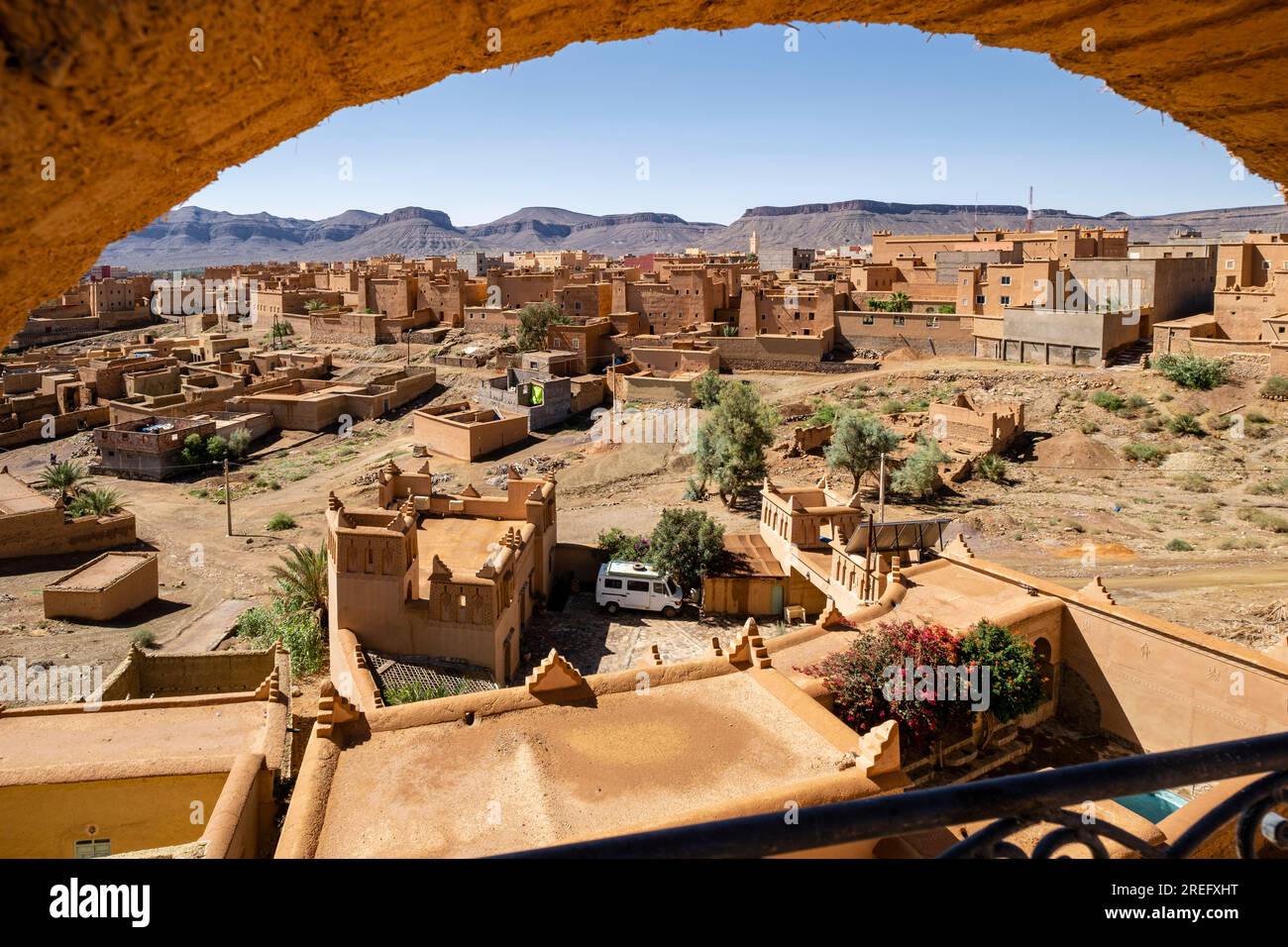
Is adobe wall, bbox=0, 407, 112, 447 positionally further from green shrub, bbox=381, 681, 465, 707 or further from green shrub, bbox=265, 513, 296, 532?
green shrub, bbox=381, 681, 465, 707

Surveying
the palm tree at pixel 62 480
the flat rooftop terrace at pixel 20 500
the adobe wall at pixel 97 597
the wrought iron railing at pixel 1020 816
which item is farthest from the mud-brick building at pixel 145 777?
the palm tree at pixel 62 480

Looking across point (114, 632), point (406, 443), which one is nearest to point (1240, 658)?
point (114, 632)

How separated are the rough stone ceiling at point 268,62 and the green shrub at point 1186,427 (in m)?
25.2

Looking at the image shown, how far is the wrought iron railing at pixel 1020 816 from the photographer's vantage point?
154cm

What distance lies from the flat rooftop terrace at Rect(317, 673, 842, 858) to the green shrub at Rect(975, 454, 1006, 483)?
1618 centimetres

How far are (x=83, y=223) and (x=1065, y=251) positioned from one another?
1642 inches

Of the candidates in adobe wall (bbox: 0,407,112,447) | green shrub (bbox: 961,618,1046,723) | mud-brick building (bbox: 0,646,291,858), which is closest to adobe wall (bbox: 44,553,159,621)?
mud-brick building (bbox: 0,646,291,858)

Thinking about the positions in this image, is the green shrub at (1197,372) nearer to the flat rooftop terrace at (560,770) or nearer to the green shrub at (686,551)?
the green shrub at (686,551)

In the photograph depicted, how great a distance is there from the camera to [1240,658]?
10141 mm

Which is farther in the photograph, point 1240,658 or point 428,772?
point 1240,658

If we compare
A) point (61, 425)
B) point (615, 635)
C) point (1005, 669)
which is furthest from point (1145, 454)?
point (61, 425)

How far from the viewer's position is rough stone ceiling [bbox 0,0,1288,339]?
119 cm

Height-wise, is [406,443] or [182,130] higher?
[182,130]
